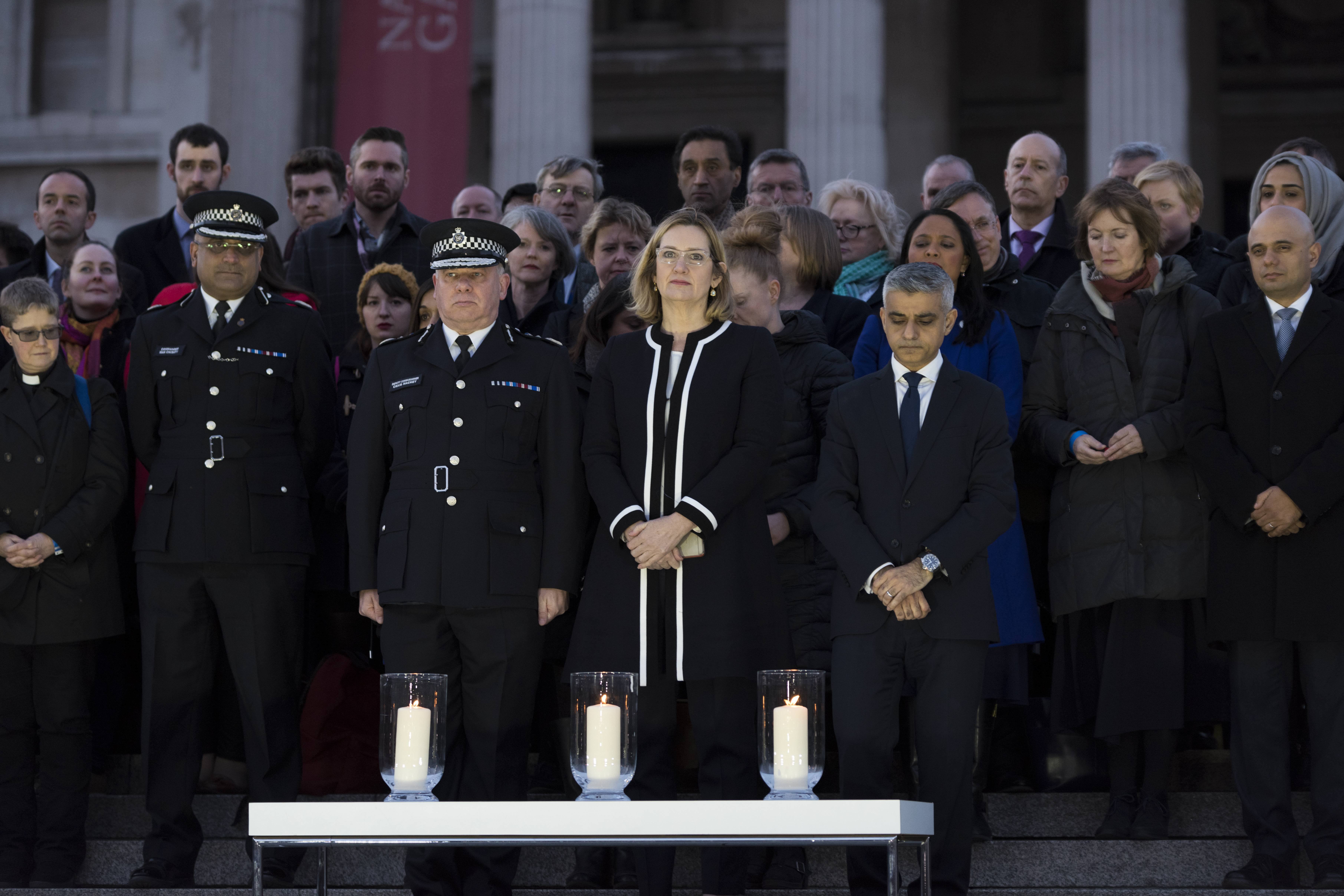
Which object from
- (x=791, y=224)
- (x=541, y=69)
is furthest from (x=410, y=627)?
(x=541, y=69)

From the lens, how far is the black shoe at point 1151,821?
5668 mm

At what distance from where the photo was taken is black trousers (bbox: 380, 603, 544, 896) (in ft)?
17.6

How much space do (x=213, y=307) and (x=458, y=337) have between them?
1091 mm

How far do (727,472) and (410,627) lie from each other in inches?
45.5

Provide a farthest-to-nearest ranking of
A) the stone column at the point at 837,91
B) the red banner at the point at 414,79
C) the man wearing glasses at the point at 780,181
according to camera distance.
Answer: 1. the stone column at the point at 837,91
2. the red banner at the point at 414,79
3. the man wearing glasses at the point at 780,181

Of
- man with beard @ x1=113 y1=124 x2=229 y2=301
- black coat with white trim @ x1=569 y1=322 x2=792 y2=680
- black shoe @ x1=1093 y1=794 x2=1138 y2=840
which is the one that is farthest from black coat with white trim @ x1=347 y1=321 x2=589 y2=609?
man with beard @ x1=113 y1=124 x2=229 y2=301

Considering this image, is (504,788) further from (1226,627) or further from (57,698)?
(1226,627)

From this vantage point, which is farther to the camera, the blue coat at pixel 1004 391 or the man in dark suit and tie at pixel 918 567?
the blue coat at pixel 1004 391

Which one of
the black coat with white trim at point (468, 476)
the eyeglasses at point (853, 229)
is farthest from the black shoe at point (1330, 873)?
the eyeglasses at point (853, 229)

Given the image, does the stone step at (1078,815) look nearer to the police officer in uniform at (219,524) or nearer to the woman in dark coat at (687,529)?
the police officer in uniform at (219,524)

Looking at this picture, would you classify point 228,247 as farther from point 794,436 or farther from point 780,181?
point 780,181

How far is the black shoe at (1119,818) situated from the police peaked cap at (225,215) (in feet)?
12.1

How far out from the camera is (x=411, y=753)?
443 cm

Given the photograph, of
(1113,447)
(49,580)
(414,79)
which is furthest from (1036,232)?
(414,79)
